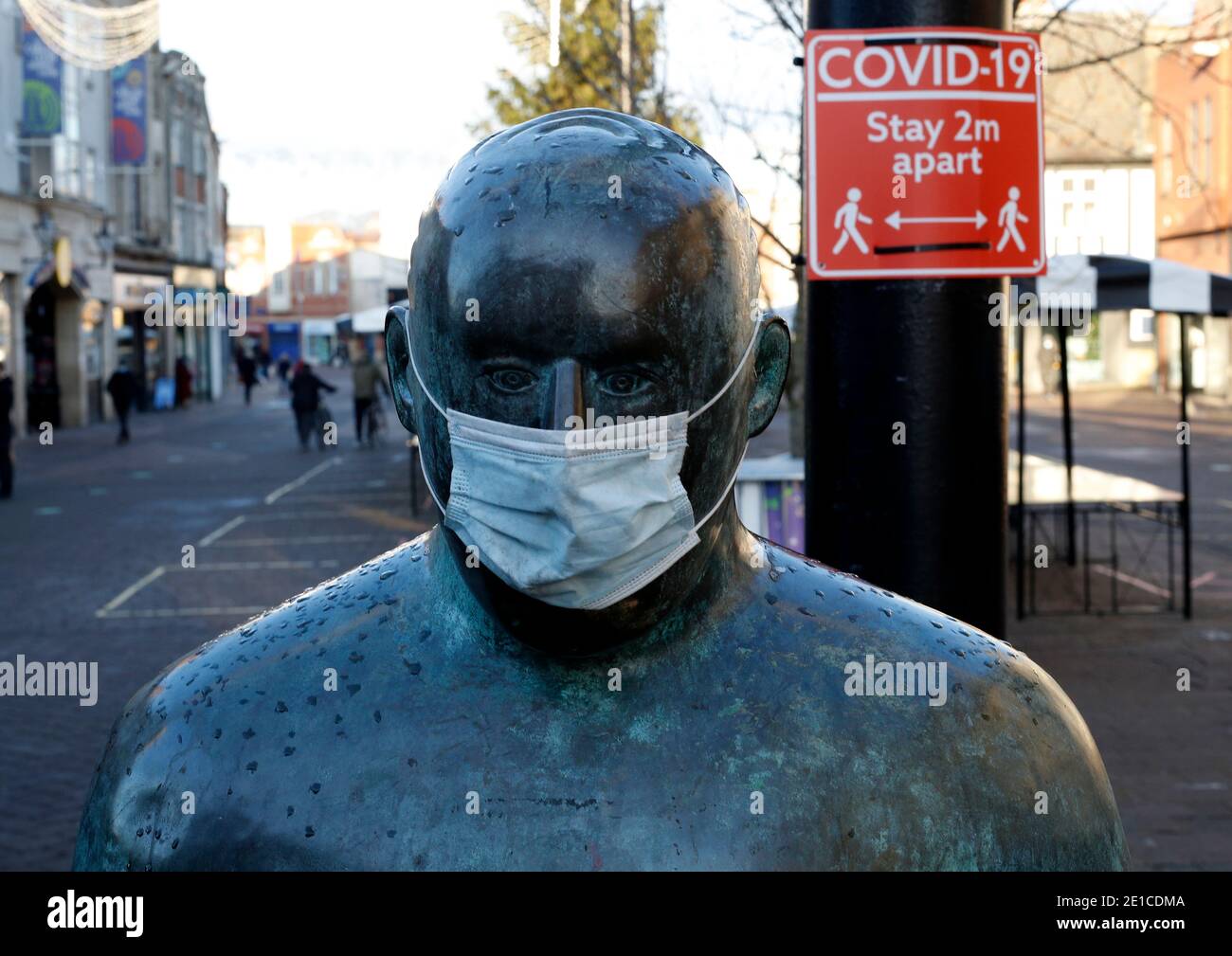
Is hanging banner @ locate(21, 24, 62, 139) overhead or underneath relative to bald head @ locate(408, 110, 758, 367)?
overhead

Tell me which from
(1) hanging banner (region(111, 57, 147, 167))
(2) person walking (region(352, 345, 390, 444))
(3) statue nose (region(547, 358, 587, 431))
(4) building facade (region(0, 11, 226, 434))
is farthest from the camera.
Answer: (1) hanging banner (region(111, 57, 147, 167))

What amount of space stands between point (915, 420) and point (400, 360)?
166cm

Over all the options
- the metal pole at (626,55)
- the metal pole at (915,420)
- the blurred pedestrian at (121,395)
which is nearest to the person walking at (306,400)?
the blurred pedestrian at (121,395)

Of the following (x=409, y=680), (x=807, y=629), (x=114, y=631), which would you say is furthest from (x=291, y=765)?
(x=114, y=631)

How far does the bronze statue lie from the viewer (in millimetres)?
1560

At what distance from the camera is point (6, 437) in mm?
18297

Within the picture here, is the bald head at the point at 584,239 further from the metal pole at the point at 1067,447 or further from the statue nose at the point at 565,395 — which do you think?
the metal pole at the point at 1067,447

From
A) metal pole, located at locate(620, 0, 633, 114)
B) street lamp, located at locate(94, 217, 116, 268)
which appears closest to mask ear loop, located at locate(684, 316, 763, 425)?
metal pole, located at locate(620, 0, 633, 114)

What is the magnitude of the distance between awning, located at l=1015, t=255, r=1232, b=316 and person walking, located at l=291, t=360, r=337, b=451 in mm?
17000

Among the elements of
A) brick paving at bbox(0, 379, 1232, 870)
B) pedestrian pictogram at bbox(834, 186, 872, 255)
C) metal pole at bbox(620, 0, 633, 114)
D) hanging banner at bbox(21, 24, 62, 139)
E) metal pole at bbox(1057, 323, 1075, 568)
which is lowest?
brick paving at bbox(0, 379, 1232, 870)

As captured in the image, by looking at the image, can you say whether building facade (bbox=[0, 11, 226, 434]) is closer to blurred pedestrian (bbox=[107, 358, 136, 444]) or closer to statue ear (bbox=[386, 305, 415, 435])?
blurred pedestrian (bbox=[107, 358, 136, 444])

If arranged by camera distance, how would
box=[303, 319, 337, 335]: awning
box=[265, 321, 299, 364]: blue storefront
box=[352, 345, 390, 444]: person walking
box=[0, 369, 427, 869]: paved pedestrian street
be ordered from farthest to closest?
box=[265, 321, 299, 364]: blue storefront < box=[303, 319, 337, 335]: awning < box=[352, 345, 390, 444]: person walking < box=[0, 369, 427, 869]: paved pedestrian street

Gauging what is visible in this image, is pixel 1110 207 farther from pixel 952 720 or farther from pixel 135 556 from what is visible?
pixel 952 720
